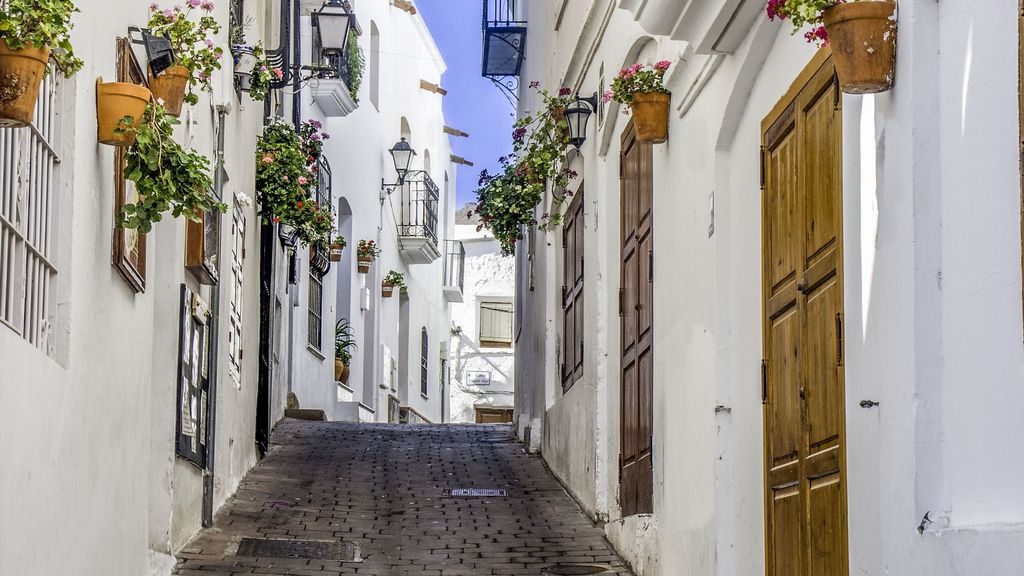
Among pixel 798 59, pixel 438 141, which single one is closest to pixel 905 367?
pixel 798 59

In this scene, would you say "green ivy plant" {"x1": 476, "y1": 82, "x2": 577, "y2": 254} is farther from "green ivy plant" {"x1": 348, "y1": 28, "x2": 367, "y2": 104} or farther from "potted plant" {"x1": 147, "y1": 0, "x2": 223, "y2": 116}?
"green ivy plant" {"x1": 348, "y1": 28, "x2": 367, "y2": 104}

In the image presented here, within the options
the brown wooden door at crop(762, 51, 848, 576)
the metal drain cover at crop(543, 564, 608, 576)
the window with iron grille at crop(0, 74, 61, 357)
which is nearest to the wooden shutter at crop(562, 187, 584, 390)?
the metal drain cover at crop(543, 564, 608, 576)

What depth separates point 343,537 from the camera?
33.8ft

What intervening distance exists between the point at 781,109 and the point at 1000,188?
6.91ft

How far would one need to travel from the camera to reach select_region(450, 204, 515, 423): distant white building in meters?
36.0

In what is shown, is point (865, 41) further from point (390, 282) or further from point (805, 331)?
point (390, 282)

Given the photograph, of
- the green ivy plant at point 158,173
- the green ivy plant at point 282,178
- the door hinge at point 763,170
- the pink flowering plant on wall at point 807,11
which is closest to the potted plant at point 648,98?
the door hinge at point 763,170

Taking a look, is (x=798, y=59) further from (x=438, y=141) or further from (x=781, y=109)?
(x=438, y=141)

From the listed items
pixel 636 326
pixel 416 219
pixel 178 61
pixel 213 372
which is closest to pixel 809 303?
pixel 178 61

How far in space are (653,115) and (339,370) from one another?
1464cm

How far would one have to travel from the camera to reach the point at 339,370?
22.7 metres

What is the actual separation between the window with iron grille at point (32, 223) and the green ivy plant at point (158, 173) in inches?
34.1

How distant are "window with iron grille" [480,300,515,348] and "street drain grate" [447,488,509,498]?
76.6ft

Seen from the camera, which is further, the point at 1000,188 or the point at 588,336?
the point at 588,336
